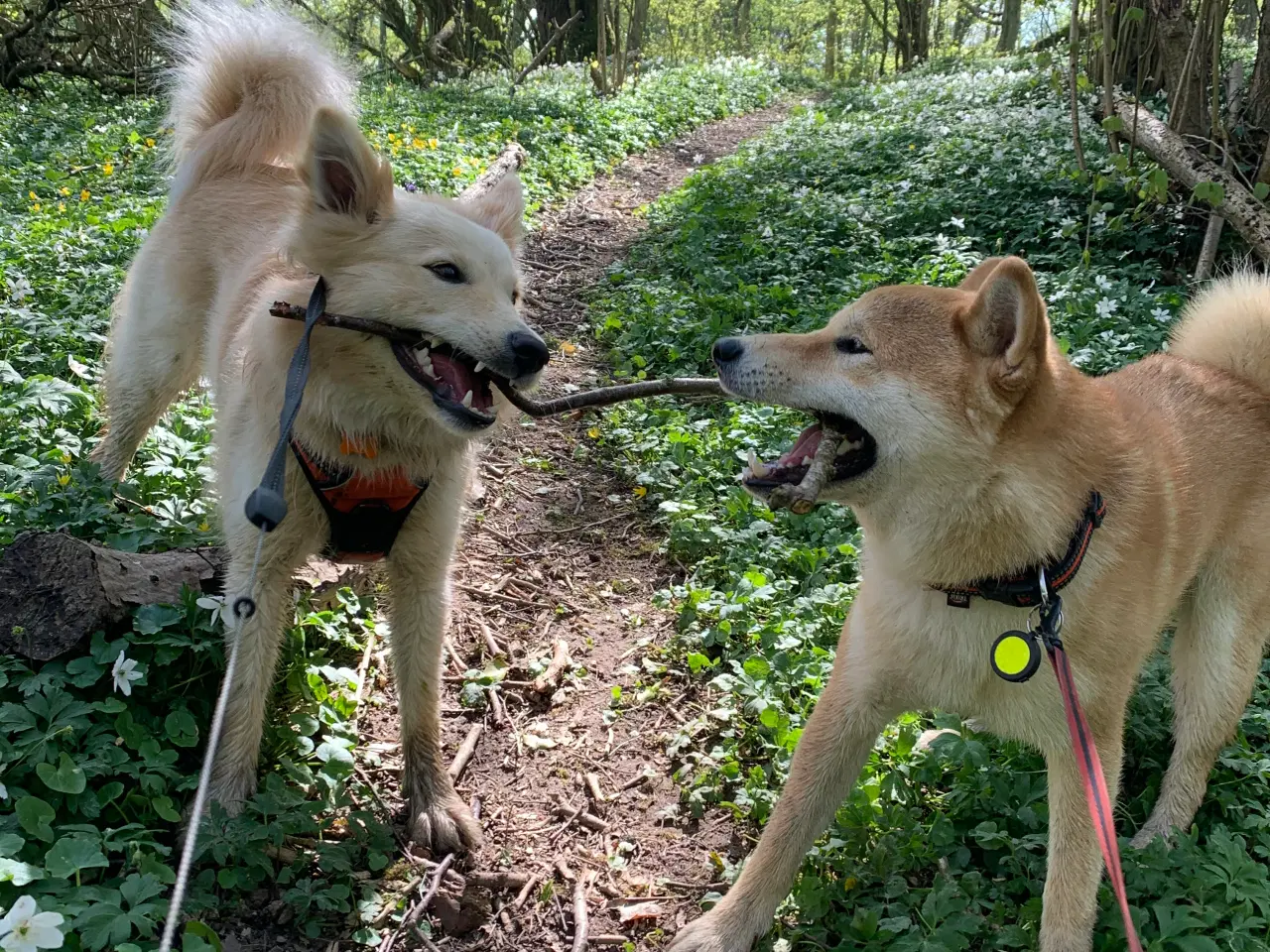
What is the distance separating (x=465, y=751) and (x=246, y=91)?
3.30m

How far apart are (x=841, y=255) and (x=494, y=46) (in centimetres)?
1161

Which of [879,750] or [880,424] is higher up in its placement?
[880,424]

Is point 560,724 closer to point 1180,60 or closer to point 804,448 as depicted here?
point 804,448

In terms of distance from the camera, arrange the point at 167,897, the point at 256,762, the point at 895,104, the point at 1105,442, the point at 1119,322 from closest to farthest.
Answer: the point at 167,897
the point at 1105,442
the point at 256,762
the point at 1119,322
the point at 895,104

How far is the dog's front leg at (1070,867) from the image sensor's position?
251 cm

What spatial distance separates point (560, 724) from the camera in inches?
147

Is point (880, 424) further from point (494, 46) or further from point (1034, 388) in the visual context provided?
point (494, 46)

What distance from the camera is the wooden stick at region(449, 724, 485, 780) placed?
3.45m

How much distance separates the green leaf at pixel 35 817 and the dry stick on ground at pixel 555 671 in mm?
1844

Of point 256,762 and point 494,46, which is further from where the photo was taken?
point 494,46

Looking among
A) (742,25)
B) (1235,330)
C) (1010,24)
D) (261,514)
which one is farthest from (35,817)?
(742,25)

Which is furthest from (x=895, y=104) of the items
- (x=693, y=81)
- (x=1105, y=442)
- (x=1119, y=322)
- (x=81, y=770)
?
(x=81, y=770)

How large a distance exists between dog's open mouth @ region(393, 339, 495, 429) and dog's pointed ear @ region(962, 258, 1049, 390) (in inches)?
58.0

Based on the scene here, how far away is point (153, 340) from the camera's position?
424cm
